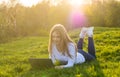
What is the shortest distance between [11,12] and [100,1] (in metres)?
13.2

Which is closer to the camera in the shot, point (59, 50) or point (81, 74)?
point (81, 74)

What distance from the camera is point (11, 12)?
53.8 m

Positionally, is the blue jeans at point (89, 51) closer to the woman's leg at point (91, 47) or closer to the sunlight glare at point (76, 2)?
the woman's leg at point (91, 47)

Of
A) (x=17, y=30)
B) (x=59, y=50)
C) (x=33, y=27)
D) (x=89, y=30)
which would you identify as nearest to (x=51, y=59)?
(x=59, y=50)

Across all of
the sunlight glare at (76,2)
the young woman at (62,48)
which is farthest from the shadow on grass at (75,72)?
the sunlight glare at (76,2)

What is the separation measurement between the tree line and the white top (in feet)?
113

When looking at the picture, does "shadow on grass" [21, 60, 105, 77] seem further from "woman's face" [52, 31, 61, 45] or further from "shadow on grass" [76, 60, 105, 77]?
"woman's face" [52, 31, 61, 45]

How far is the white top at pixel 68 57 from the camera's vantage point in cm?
1124

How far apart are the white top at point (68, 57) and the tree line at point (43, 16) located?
34.4 meters

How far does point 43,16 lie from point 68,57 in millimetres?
48246

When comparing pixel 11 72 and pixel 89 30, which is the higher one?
pixel 89 30

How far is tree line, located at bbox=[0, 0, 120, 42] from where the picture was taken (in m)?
51.1

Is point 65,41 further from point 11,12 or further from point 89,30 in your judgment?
point 11,12

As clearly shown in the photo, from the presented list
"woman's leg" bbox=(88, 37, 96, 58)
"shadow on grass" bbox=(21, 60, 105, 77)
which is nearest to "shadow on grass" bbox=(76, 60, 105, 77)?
"shadow on grass" bbox=(21, 60, 105, 77)
